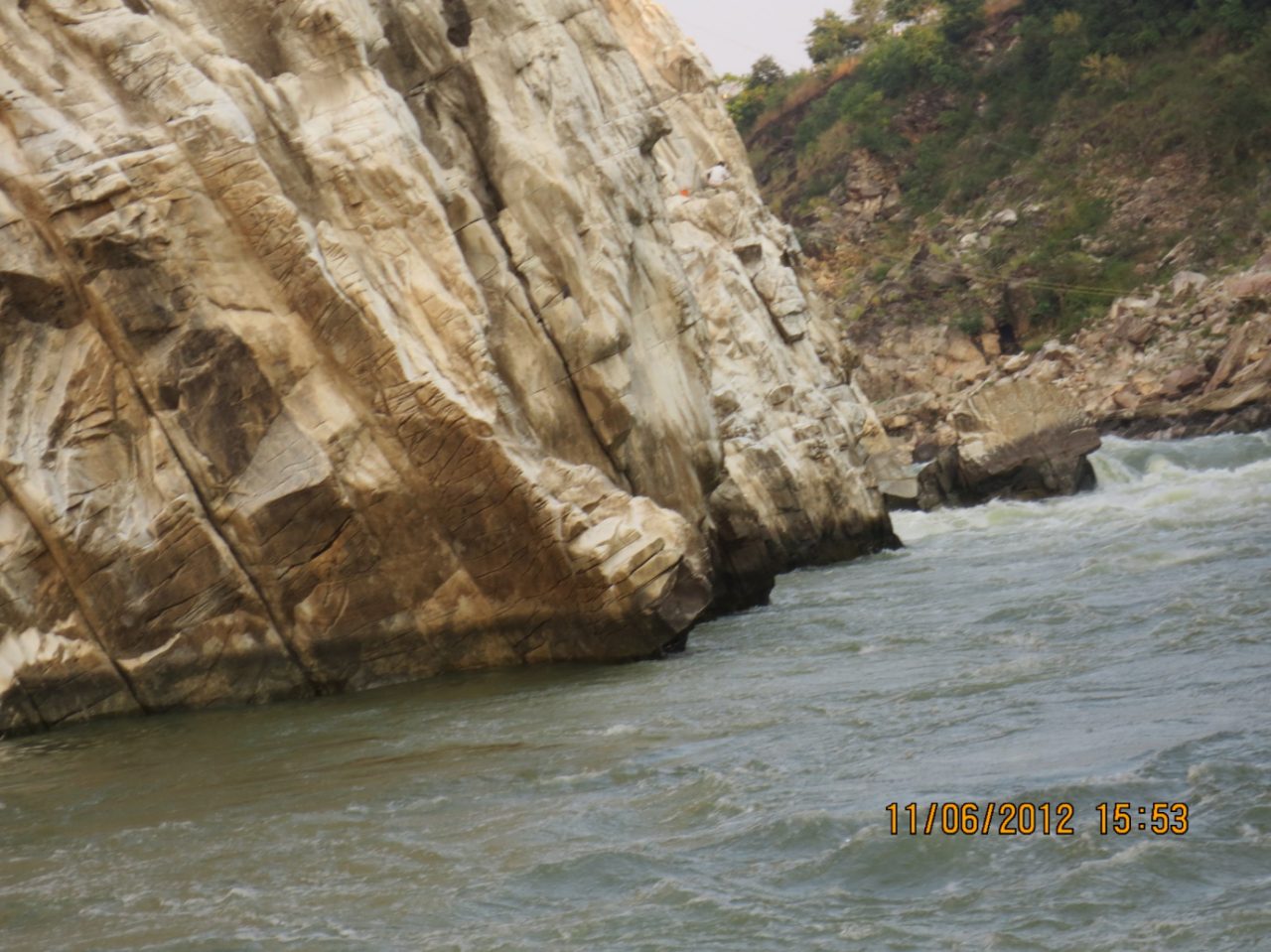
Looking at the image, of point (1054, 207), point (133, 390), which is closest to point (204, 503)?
point (133, 390)

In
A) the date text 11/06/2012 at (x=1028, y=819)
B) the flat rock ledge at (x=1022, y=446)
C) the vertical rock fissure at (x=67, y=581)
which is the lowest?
the flat rock ledge at (x=1022, y=446)

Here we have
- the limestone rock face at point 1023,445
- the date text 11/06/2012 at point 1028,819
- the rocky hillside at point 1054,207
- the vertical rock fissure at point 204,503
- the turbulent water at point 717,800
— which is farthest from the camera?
the rocky hillside at point 1054,207

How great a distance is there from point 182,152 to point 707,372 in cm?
672

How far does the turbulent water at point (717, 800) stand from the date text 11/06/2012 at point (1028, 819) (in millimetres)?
37

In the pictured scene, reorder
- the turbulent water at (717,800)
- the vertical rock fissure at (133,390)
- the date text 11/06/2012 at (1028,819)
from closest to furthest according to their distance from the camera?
the turbulent water at (717,800) → the date text 11/06/2012 at (1028,819) → the vertical rock fissure at (133,390)

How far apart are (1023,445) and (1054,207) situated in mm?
29608

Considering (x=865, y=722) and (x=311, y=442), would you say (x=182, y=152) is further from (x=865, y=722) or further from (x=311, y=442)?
(x=865, y=722)

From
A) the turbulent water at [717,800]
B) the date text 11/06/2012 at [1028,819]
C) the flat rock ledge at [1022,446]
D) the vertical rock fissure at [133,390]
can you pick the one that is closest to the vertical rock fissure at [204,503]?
the vertical rock fissure at [133,390]

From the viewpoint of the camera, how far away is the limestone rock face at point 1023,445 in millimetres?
→ 26625

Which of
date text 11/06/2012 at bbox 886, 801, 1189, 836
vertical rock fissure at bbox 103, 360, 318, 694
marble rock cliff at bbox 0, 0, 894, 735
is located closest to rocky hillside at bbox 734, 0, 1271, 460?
marble rock cliff at bbox 0, 0, 894, 735

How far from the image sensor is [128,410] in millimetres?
12750

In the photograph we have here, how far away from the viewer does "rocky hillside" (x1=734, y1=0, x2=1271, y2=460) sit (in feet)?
134

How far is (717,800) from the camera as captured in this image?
25.8ft

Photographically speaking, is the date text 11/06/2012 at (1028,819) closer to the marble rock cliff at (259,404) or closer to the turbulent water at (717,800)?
the turbulent water at (717,800)
